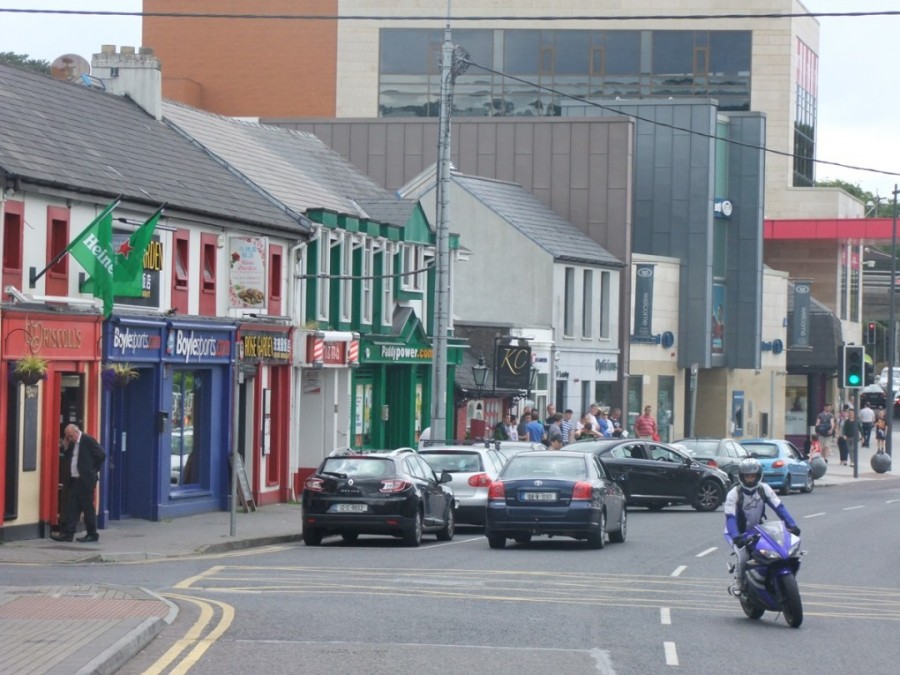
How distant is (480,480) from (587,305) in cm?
2481

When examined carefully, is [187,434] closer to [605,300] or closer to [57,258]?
[57,258]

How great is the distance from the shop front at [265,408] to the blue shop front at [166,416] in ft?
1.99

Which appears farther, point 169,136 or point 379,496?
point 169,136

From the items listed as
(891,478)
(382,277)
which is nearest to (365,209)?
(382,277)

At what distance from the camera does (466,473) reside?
28688 mm

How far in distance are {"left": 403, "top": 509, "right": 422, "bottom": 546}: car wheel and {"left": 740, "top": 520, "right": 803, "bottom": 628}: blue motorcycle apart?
9531 mm

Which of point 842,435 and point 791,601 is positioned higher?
point 791,601

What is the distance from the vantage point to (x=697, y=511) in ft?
116

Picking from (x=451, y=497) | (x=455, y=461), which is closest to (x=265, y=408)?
(x=455, y=461)

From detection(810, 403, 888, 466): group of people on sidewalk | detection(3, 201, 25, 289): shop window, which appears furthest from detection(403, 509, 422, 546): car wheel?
detection(810, 403, 888, 466): group of people on sidewalk

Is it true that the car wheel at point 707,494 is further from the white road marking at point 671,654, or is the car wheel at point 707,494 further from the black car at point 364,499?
the white road marking at point 671,654

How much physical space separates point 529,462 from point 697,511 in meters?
11.1

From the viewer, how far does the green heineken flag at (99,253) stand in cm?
2464

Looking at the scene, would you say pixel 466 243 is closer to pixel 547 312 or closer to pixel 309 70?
pixel 547 312
